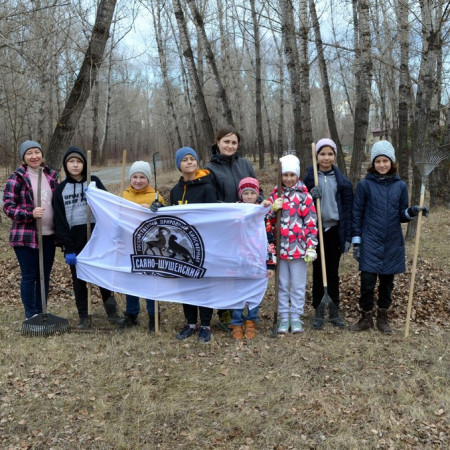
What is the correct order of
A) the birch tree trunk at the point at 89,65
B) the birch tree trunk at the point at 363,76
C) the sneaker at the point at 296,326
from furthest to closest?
the birch tree trunk at the point at 363,76, the birch tree trunk at the point at 89,65, the sneaker at the point at 296,326

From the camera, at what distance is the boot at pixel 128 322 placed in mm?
6000

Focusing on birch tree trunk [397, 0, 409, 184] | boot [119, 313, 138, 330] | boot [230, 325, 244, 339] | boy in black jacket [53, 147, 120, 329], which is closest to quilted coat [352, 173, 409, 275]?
boot [230, 325, 244, 339]

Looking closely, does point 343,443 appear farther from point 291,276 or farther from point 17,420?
point 17,420

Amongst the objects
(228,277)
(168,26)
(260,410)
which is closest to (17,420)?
(260,410)

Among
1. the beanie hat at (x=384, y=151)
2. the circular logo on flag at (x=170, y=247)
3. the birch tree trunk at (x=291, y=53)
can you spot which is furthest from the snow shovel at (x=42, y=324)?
the birch tree trunk at (x=291, y=53)

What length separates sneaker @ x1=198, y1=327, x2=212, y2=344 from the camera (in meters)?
5.44

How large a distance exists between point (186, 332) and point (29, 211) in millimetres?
2417

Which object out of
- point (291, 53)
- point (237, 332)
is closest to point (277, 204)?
point (237, 332)

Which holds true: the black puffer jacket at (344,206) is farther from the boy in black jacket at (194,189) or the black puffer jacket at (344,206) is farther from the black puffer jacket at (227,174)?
the boy in black jacket at (194,189)

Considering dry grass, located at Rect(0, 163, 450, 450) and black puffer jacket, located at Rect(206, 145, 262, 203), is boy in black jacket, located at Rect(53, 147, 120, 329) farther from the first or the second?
black puffer jacket, located at Rect(206, 145, 262, 203)

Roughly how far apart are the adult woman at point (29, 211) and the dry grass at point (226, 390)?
935 mm

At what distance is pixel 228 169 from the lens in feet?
18.5

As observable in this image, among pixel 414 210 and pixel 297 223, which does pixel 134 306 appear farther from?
pixel 414 210

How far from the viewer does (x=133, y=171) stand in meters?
5.66
